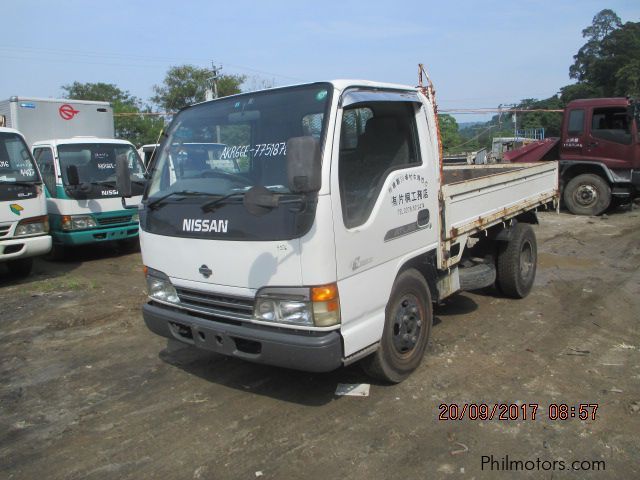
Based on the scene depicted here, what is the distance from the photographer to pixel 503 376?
4.05 m

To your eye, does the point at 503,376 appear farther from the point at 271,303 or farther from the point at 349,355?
the point at 271,303

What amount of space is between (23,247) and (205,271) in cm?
495

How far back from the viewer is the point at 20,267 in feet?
25.5

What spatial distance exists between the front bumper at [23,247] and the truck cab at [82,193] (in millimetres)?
1163

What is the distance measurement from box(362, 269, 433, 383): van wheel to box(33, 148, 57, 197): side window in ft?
23.3

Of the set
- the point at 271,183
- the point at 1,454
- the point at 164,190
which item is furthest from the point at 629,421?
the point at 1,454

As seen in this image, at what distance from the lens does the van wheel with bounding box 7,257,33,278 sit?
305 inches

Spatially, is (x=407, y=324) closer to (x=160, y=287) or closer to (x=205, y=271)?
(x=205, y=271)

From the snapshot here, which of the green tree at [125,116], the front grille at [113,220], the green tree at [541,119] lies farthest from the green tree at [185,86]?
the front grille at [113,220]

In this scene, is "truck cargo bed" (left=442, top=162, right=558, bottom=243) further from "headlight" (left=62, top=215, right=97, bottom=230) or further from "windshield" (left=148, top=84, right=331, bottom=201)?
"headlight" (left=62, top=215, right=97, bottom=230)

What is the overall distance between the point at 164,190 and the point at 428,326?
7.65ft

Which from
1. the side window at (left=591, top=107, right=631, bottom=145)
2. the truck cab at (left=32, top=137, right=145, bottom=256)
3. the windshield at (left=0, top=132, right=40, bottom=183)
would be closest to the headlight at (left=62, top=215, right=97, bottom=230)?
the truck cab at (left=32, top=137, right=145, bottom=256)

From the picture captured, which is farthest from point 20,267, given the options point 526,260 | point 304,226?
point 526,260

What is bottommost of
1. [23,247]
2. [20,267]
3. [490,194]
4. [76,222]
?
[20,267]
